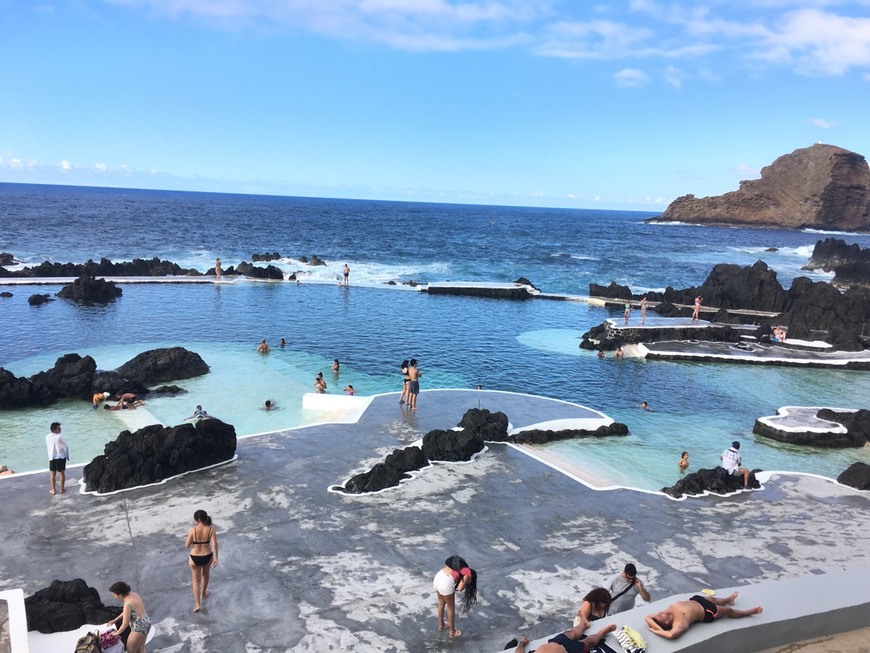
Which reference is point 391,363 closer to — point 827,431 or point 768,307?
point 827,431

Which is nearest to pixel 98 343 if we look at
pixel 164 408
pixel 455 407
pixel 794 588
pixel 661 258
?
pixel 164 408

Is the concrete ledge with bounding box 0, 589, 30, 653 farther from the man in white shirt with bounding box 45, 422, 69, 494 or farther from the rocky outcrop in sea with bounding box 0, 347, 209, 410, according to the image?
the rocky outcrop in sea with bounding box 0, 347, 209, 410

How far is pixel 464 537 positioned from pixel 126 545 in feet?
19.8

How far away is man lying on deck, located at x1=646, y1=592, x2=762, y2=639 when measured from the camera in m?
7.07

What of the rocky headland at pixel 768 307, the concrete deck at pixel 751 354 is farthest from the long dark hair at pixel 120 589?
the concrete deck at pixel 751 354

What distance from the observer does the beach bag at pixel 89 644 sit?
691 cm

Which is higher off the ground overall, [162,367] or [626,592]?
[626,592]

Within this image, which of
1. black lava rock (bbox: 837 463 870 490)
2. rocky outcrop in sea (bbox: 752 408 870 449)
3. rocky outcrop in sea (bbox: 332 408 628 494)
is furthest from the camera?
rocky outcrop in sea (bbox: 752 408 870 449)

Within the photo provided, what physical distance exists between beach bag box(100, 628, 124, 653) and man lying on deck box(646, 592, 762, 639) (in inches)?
253

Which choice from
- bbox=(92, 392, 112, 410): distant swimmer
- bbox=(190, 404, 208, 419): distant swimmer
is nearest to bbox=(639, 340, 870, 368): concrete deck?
bbox=(190, 404, 208, 419): distant swimmer

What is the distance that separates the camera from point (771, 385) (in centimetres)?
2612

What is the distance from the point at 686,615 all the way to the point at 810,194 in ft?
642

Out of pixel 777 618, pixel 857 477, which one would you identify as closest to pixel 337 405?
pixel 777 618

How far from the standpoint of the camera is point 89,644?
274 inches
